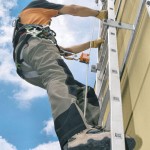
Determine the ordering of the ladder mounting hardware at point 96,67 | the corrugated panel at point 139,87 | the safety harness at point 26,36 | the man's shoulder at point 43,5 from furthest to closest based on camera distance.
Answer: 1. the ladder mounting hardware at point 96,67
2. the man's shoulder at point 43,5
3. the safety harness at point 26,36
4. the corrugated panel at point 139,87

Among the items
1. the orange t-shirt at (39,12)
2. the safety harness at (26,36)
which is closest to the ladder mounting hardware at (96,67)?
the orange t-shirt at (39,12)

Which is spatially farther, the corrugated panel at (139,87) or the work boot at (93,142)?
the corrugated panel at (139,87)

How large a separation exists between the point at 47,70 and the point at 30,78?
2.00 feet

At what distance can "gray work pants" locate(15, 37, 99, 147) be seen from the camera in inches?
78.2

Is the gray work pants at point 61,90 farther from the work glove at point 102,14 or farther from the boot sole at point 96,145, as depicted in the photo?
the work glove at point 102,14

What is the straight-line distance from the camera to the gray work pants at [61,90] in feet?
6.51

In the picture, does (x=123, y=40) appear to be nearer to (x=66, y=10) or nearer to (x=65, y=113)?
(x=66, y=10)

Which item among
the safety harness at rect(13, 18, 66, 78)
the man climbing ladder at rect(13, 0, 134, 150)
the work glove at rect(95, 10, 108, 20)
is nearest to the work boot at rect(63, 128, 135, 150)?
the man climbing ladder at rect(13, 0, 134, 150)

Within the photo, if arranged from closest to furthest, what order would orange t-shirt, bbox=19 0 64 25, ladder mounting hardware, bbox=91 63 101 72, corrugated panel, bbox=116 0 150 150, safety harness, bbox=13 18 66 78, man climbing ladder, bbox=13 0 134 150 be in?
man climbing ladder, bbox=13 0 134 150, corrugated panel, bbox=116 0 150 150, safety harness, bbox=13 18 66 78, orange t-shirt, bbox=19 0 64 25, ladder mounting hardware, bbox=91 63 101 72

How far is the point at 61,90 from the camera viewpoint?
87.0 inches

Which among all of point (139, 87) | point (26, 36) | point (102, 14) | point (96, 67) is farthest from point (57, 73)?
point (96, 67)

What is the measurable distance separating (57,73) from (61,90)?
197mm

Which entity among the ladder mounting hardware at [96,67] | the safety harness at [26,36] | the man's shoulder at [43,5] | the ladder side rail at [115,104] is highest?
the ladder side rail at [115,104]

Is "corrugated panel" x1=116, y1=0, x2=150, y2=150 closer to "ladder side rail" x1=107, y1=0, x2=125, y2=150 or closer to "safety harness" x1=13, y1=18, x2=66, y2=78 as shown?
"ladder side rail" x1=107, y1=0, x2=125, y2=150
